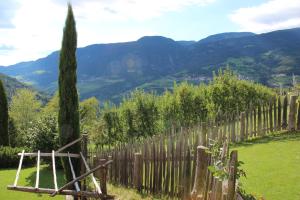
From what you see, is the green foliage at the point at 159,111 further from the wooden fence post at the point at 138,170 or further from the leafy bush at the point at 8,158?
the wooden fence post at the point at 138,170

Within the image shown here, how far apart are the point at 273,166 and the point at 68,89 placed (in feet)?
30.1

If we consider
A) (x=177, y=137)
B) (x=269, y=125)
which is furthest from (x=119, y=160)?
(x=269, y=125)

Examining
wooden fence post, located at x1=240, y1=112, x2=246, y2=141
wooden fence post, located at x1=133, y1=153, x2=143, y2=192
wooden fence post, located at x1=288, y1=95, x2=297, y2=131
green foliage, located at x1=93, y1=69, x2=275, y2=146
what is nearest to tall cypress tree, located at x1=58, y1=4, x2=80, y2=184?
wooden fence post, located at x1=133, y1=153, x2=143, y2=192

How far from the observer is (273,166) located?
11328 mm

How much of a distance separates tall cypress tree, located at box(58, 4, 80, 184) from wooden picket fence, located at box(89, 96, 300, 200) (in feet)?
4.51

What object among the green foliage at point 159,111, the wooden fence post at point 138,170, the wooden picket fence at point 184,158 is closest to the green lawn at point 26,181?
the wooden picket fence at point 184,158

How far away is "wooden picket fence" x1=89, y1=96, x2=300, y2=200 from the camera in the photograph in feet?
25.5

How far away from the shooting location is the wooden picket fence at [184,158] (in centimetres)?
778

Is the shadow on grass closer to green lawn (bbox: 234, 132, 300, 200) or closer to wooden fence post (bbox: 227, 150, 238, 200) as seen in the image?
green lawn (bbox: 234, 132, 300, 200)

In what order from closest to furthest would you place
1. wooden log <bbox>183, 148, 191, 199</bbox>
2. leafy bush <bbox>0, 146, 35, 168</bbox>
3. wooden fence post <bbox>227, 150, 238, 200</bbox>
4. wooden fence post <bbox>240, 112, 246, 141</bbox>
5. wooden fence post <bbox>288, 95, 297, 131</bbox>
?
wooden fence post <bbox>227, 150, 238, 200</bbox> → wooden log <bbox>183, 148, 191, 199</bbox> → wooden fence post <bbox>288, 95, 297, 131</bbox> → wooden fence post <bbox>240, 112, 246, 141</bbox> → leafy bush <bbox>0, 146, 35, 168</bbox>

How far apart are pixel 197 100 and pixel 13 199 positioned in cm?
2515

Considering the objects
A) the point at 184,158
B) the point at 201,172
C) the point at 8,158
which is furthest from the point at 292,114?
the point at 8,158

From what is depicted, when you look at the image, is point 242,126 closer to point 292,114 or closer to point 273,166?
point 292,114

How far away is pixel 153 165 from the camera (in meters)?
11.5
